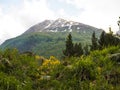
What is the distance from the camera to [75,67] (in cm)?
1442

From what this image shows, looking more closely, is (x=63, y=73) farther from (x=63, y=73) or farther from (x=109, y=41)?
(x=109, y=41)

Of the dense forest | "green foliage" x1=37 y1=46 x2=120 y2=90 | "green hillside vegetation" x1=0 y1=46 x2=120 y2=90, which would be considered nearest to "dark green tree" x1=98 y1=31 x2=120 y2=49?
the dense forest

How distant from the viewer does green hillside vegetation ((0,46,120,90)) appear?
13.4 meters

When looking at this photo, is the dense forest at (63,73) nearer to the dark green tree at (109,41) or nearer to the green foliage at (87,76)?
the green foliage at (87,76)

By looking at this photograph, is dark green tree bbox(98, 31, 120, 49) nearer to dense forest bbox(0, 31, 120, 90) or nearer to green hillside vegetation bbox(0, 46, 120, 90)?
dense forest bbox(0, 31, 120, 90)

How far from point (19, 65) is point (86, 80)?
371 centimetres

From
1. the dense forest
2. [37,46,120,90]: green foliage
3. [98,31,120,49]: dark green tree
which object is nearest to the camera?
[37,46,120,90]: green foliage

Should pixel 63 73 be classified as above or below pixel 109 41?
above

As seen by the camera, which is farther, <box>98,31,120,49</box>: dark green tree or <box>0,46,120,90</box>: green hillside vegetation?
<box>98,31,120,49</box>: dark green tree

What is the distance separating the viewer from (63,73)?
48.7ft

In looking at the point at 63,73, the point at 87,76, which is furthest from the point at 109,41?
the point at 87,76

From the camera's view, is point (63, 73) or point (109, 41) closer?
point (63, 73)

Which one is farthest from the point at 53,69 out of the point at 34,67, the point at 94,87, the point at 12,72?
the point at 94,87

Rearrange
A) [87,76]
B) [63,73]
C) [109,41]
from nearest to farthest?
1. [87,76]
2. [63,73]
3. [109,41]
